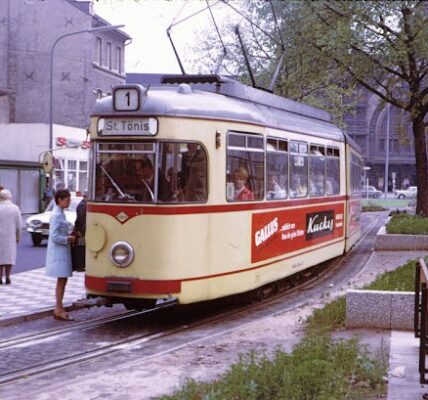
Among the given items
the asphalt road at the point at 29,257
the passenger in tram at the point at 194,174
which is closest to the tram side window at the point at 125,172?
the passenger in tram at the point at 194,174

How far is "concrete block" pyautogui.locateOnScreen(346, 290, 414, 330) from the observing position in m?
9.64

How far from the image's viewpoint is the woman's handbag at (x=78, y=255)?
11281mm

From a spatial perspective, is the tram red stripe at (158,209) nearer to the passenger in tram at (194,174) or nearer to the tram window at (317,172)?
the passenger in tram at (194,174)

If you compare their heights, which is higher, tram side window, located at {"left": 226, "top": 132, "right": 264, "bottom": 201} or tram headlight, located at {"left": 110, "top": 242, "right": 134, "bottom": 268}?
tram side window, located at {"left": 226, "top": 132, "right": 264, "bottom": 201}

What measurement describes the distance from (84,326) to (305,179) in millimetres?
5075

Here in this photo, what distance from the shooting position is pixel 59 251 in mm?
11195

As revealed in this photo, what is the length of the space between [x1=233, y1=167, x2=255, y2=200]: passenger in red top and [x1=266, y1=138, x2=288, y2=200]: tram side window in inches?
29.0

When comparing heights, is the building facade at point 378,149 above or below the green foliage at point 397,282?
above

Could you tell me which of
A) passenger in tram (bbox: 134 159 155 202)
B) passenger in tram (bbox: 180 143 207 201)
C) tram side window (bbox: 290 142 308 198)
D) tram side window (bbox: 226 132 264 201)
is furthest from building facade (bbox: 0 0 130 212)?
passenger in tram (bbox: 134 159 155 202)

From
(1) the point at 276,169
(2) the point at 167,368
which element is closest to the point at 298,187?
(1) the point at 276,169

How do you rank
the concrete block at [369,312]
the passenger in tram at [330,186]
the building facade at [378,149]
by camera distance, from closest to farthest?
the concrete block at [369,312], the passenger in tram at [330,186], the building facade at [378,149]

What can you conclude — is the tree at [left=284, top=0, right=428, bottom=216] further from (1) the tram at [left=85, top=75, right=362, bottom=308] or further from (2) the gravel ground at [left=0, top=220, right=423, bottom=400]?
(2) the gravel ground at [left=0, top=220, right=423, bottom=400]

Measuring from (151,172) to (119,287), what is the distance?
143 cm

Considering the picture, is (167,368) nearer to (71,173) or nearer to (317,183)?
(317,183)
